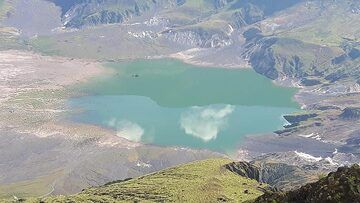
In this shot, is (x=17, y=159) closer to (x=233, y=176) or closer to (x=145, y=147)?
(x=145, y=147)

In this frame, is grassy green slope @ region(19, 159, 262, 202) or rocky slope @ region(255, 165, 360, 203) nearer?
rocky slope @ region(255, 165, 360, 203)

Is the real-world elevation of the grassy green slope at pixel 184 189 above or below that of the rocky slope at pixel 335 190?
below

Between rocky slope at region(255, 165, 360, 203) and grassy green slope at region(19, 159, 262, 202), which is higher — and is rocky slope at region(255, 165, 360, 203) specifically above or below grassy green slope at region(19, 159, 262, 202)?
above

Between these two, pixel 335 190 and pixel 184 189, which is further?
pixel 184 189

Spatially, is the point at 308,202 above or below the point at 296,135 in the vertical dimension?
above

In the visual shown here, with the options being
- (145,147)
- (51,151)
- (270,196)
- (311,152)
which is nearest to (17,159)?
(51,151)

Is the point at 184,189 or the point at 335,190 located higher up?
the point at 335,190

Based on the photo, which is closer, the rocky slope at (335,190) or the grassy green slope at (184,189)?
the rocky slope at (335,190)

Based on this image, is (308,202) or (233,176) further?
(233,176)
